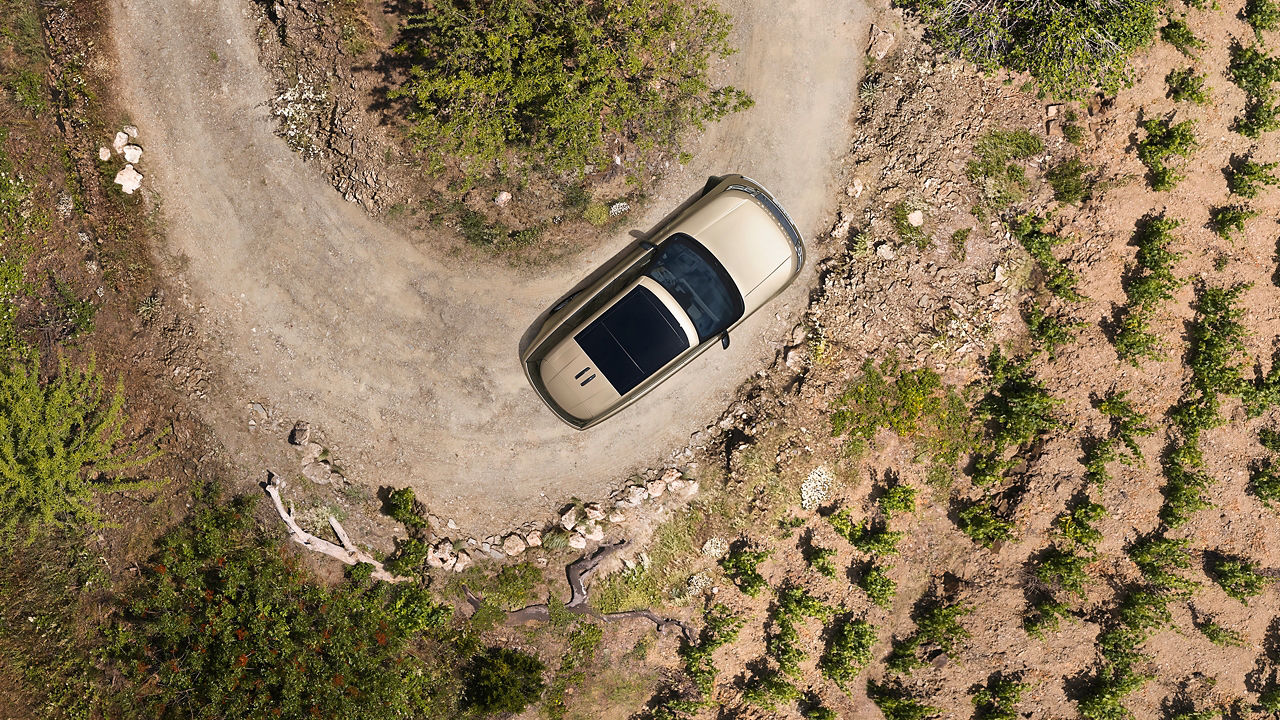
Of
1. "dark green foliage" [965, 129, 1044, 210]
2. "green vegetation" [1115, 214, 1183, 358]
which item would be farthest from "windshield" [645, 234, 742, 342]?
"green vegetation" [1115, 214, 1183, 358]

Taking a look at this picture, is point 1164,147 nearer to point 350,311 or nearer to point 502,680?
point 350,311

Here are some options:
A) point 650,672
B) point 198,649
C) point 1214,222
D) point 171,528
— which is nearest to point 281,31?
point 171,528

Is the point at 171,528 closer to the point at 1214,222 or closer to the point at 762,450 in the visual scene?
the point at 762,450

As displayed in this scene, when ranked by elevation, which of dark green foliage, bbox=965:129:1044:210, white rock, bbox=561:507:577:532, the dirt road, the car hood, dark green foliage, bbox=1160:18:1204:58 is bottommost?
white rock, bbox=561:507:577:532

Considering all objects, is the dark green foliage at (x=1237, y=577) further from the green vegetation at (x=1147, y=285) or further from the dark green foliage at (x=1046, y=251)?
the dark green foliage at (x=1046, y=251)

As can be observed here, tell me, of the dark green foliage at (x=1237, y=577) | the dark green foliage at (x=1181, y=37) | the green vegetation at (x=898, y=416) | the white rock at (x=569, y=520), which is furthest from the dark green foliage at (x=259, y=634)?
the dark green foliage at (x=1181, y=37)

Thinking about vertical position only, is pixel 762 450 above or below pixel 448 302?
below

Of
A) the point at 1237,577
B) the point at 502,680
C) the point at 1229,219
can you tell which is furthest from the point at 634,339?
the point at 1237,577

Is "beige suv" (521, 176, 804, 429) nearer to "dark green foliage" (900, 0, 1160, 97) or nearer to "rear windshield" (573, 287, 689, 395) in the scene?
"rear windshield" (573, 287, 689, 395)
